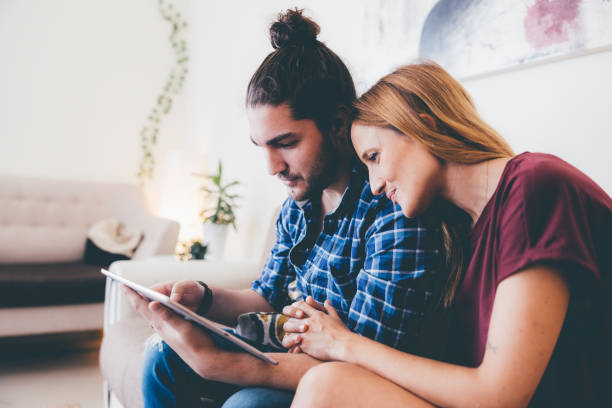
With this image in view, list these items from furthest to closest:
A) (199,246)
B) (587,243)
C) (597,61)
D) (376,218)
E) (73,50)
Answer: (73,50) → (199,246) → (597,61) → (376,218) → (587,243)

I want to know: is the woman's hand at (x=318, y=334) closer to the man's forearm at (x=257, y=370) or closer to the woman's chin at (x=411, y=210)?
the man's forearm at (x=257, y=370)

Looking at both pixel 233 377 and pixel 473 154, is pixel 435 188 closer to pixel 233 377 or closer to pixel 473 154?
pixel 473 154

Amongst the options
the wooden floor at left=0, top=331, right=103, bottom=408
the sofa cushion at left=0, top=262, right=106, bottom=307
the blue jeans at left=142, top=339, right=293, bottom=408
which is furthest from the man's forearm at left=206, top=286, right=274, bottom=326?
the sofa cushion at left=0, top=262, right=106, bottom=307

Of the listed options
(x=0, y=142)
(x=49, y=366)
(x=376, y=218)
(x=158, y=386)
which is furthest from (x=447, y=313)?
(x=0, y=142)

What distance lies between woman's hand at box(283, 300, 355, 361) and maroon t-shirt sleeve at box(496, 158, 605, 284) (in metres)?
0.30

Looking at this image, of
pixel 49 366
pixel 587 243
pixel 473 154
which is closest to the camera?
pixel 587 243

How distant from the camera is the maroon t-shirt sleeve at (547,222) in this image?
62 centimetres

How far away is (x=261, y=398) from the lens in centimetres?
79

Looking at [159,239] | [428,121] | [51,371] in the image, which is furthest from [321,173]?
[51,371]

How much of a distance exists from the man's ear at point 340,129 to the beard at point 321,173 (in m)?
0.02

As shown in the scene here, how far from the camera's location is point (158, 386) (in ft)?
3.32

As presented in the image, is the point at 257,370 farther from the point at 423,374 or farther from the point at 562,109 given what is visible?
the point at 562,109

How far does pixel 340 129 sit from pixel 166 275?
3.06ft

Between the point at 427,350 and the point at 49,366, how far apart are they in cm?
210
